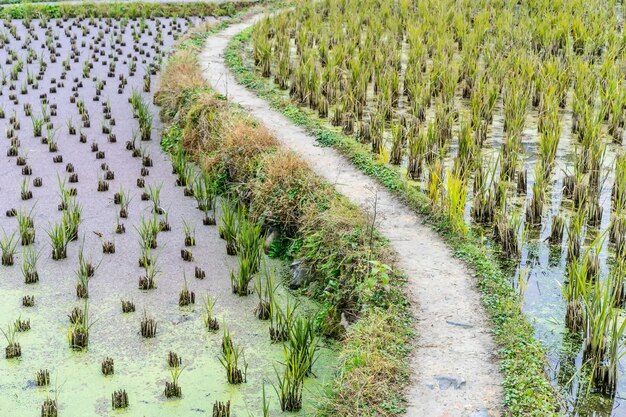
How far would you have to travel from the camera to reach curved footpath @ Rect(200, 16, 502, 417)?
13.4 feet

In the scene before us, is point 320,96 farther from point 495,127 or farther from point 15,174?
point 15,174

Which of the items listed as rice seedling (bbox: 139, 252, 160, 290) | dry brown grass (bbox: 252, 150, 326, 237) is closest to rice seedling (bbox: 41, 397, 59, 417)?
rice seedling (bbox: 139, 252, 160, 290)

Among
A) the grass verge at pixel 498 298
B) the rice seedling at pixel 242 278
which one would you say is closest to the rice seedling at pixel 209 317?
the rice seedling at pixel 242 278

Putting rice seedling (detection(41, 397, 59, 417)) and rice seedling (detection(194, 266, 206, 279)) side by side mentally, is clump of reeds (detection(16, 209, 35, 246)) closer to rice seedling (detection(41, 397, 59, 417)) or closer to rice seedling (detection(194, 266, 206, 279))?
rice seedling (detection(194, 266, 206, 279))

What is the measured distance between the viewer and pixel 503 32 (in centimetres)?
1192

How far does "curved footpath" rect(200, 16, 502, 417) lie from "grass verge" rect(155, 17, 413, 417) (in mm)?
93

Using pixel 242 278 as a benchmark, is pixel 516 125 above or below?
above

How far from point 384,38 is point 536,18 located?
2.20 metres

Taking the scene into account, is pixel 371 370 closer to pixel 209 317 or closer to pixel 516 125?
pixel 209 317

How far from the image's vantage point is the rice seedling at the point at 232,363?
4.65 m

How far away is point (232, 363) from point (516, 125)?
401 centimetres

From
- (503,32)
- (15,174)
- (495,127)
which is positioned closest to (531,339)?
(495,127)

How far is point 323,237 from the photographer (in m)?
5.84

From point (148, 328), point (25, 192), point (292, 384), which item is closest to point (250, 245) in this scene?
point (148, 328)
